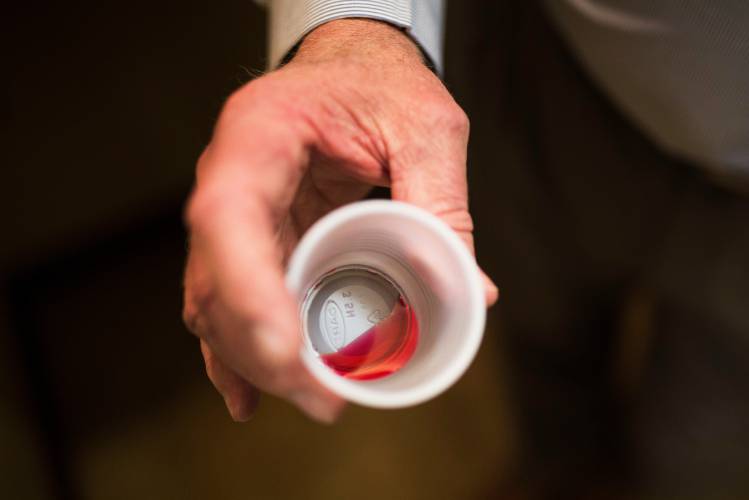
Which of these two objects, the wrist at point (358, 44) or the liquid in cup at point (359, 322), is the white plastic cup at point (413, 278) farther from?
the wrist at point (358, 44)

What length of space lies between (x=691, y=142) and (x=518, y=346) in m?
0.73

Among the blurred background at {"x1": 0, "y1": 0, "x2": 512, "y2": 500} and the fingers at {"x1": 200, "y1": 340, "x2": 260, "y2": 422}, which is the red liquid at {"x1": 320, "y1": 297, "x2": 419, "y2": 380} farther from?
the blurred background at {"x1": 0, "y1": 0, "x2": 512, "y2": 500}

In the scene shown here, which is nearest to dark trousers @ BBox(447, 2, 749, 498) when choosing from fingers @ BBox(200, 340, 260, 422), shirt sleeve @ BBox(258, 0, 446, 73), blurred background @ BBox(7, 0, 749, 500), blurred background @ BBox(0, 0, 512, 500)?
blurred background @ BBox(7, 0, 749, 500)

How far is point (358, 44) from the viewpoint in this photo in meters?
0.74

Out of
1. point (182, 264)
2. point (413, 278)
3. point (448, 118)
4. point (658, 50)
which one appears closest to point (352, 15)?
point (448, 118)

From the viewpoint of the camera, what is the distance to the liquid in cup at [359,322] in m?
0.73

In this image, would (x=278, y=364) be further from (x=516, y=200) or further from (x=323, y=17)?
(x=516, y=200)

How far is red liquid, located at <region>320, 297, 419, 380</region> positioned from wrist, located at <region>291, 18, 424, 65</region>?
11.2 inches

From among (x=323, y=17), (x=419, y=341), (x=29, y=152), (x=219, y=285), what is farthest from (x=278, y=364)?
(x=29, y=152)

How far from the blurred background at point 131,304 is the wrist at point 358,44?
0.63 metres

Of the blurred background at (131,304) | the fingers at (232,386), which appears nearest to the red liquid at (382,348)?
the fingers at (232,386)

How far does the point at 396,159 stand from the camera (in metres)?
0.69

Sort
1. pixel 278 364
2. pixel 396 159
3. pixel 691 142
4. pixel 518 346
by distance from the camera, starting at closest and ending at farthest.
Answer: pixel 278 364
pixel 396 159
pixel 691 142
pixel 518 346

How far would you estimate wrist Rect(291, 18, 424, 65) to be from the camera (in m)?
0.73
